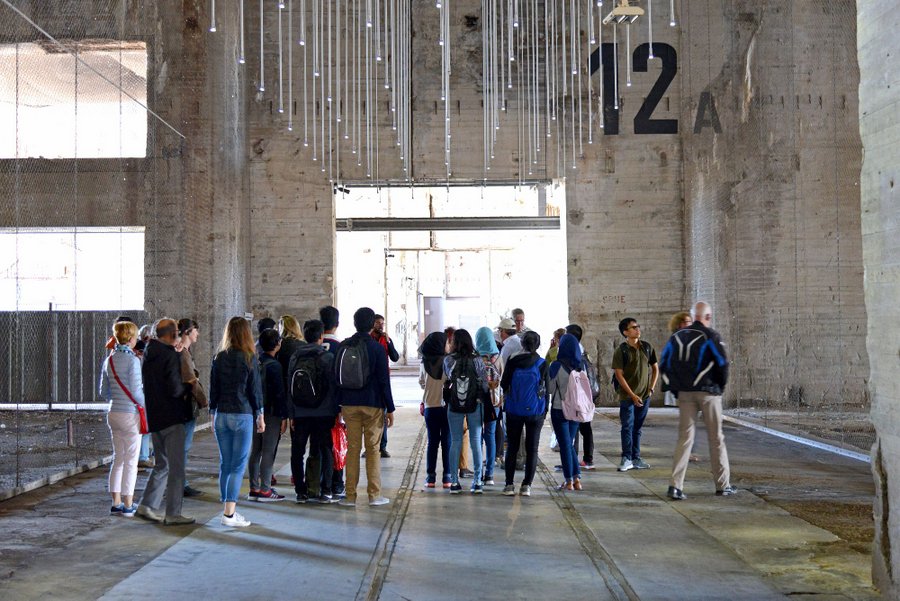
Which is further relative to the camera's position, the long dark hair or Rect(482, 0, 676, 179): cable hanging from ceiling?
Rect(482, 0, 676, 179): cable hanging from ceiling

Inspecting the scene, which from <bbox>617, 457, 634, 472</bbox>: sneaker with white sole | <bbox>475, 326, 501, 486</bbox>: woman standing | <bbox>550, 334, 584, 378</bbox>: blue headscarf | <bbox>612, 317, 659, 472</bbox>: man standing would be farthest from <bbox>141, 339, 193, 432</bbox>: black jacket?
<bbox>617, 457, 634, 472</bbox>: sneaker with white sole

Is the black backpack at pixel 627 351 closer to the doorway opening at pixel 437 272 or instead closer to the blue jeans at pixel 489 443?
the blue jeans at pixel 489 443

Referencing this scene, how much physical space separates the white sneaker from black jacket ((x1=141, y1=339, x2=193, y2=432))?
0.75m

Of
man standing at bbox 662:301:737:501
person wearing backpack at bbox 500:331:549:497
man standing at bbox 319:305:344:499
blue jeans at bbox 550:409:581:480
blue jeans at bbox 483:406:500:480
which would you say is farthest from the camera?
blue jeans at bbox 483:406:500:480

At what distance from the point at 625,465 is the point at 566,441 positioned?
1.69m

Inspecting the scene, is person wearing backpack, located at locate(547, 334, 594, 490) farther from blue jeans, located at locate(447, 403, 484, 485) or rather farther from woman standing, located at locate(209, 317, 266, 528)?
woman standing, located at locate(209, 317, 266, 528)

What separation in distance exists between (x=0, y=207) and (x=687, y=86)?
13620 mm

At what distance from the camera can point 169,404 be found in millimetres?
6711

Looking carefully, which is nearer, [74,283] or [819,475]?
[819,475]

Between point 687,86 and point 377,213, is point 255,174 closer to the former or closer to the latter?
point 687,86

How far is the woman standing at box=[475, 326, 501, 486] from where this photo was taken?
833 cm

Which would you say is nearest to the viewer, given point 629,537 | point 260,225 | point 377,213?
point 629,537

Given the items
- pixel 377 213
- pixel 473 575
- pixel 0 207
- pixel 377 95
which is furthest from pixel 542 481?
pixel 377 213

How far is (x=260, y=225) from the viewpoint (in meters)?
19.1
